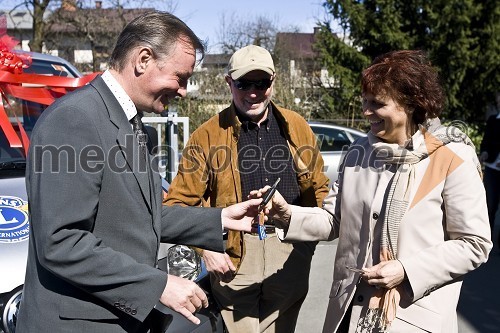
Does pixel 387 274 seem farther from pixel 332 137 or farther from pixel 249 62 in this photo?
pixel 332 137

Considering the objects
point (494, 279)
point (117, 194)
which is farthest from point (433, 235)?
point (494, 279)

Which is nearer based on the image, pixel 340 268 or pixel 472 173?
pixel 472 173

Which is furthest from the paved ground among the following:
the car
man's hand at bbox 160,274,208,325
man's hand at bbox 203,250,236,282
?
the car

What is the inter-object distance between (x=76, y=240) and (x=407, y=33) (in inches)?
795

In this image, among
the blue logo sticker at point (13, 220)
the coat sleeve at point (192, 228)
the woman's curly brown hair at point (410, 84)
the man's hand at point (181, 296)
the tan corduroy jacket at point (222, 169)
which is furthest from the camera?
the tan corduroy jacket at point (222, 169)

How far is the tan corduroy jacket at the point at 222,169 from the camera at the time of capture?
338cm

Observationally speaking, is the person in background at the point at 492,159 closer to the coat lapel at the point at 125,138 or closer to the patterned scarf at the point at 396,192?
the patterned scarf at the point at 396,192

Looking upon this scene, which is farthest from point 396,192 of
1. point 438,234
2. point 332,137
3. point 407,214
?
point 332,137

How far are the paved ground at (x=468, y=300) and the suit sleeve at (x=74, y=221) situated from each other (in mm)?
3365

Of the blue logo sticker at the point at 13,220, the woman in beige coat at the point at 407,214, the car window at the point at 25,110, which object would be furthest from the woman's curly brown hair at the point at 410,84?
the car window at the point at 25,110

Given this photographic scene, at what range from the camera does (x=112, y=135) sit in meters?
1.95

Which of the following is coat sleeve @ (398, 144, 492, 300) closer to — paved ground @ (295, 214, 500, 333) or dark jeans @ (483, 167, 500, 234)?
paved ground @ (295, 214, 500, 333)

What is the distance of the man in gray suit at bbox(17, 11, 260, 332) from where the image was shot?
70.1 inches

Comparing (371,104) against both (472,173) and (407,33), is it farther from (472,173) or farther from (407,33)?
(407,33)
